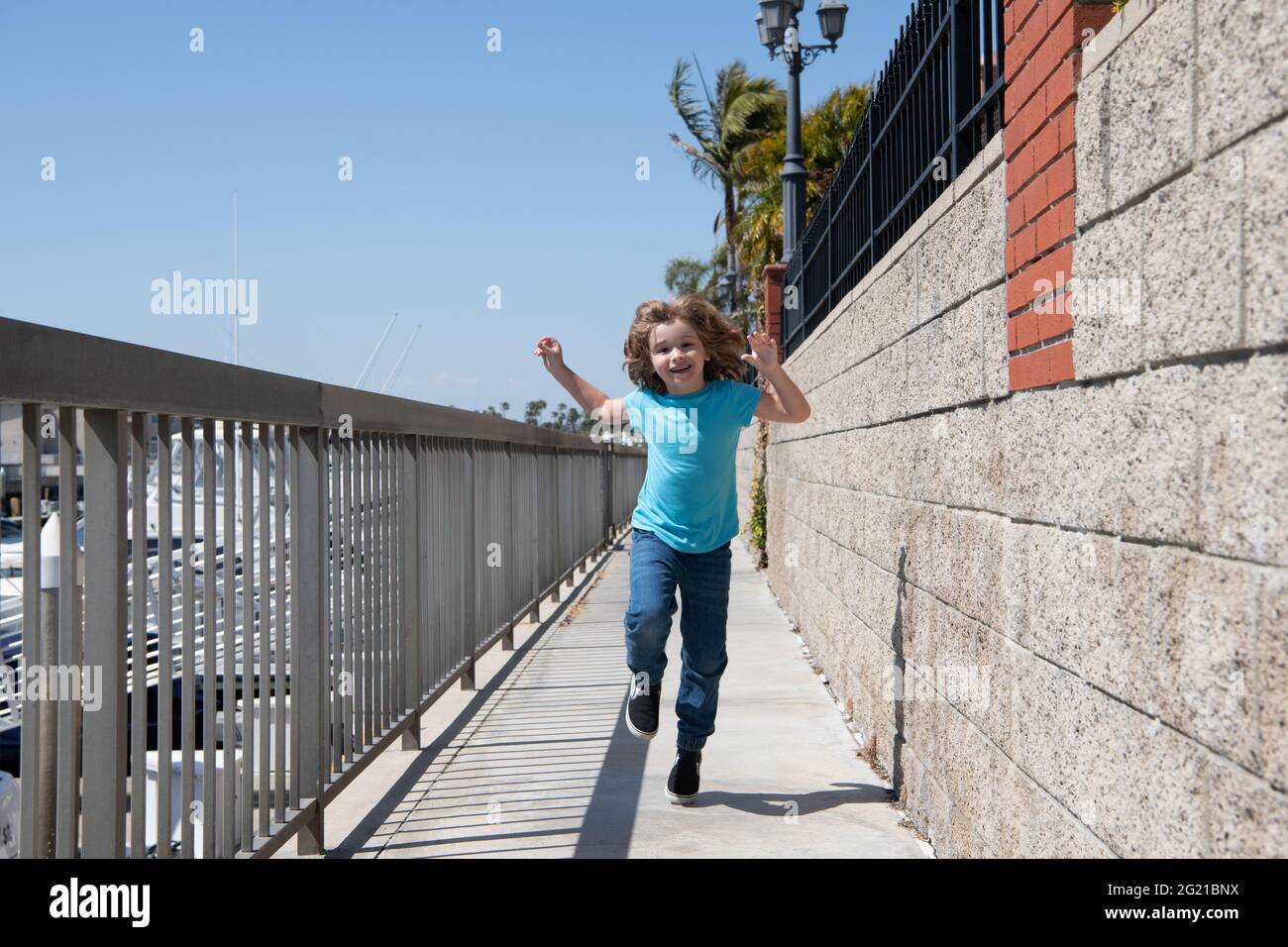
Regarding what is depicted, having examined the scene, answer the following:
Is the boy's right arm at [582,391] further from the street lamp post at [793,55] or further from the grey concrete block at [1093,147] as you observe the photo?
the street lamp post at [793,55]

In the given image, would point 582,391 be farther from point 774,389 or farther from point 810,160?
point 810,160

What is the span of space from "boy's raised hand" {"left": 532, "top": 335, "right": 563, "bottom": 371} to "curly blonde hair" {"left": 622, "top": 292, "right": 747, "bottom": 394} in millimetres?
302

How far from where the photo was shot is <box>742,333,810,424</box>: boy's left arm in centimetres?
436

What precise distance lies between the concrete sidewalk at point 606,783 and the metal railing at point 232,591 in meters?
0.23

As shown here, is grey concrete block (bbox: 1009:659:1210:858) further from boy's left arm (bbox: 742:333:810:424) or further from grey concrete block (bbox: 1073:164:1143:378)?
boy's left arm (bbox: 742:333:810:424)

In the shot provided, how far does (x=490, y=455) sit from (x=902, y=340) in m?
3.59

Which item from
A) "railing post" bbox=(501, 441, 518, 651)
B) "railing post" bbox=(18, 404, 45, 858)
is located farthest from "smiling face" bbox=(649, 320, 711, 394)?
"railing post" bbox=(501, 441, 518, 651)

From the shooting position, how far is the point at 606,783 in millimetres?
4832

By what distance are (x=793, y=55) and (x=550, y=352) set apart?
8.42 meters

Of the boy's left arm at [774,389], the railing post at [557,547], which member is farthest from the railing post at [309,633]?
the railing post at [557,547]

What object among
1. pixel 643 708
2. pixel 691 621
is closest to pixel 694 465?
pixel 691 621
